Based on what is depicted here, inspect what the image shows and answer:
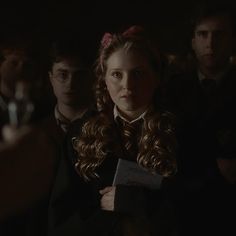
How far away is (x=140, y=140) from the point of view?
1.72m

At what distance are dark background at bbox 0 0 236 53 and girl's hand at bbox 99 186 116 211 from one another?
0.88m

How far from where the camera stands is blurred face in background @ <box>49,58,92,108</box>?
215 centimetres

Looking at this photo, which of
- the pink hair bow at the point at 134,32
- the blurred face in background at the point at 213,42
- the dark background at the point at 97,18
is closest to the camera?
the pink hair bow at the point at 134,32

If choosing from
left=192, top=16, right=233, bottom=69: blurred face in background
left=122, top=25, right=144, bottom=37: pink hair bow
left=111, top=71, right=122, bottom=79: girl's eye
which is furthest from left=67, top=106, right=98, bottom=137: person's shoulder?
left=192, top=16, right=233, bottom=69: blurred face in background

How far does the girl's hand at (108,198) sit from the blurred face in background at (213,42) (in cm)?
76

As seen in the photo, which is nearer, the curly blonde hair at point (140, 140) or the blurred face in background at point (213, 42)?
the curly blonde hair at point (140, 140)

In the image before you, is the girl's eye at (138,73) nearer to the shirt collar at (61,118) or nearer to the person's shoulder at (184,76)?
the person's shoulder at (184,76)

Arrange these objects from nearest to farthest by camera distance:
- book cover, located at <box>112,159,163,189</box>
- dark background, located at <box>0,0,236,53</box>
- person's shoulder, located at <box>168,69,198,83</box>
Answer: book cover, located at <box>112,159,163,189</box> → person's shoulder, located at <box>168,69,198,83</box> → dark background, located at <box>0,0,236,53</box>

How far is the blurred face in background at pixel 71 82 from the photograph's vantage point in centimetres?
215

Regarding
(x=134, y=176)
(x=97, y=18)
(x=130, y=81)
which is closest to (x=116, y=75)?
(x=130, y=81)

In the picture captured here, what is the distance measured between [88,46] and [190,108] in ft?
1.93

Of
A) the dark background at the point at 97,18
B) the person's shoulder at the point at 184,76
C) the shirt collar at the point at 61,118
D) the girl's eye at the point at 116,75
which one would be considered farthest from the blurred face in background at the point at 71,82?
the girl's eye at the point at 116,75

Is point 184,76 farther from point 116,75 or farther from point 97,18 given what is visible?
point 97,18

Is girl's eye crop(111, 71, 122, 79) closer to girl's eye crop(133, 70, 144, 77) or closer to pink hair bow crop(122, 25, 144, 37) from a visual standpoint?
girl's eye crop(133, 70, 144, 77)
